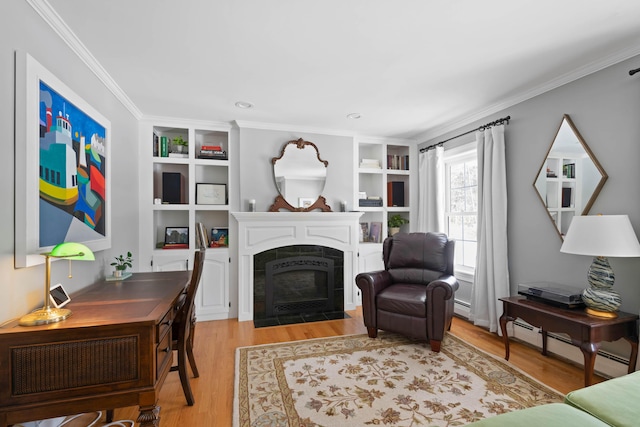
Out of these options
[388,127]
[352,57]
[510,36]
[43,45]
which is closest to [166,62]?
[43,45]

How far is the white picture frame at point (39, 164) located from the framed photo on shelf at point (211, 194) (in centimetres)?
153

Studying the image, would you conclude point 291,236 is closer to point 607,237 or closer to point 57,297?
point 57,297

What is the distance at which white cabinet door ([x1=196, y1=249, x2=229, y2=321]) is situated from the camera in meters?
3.70

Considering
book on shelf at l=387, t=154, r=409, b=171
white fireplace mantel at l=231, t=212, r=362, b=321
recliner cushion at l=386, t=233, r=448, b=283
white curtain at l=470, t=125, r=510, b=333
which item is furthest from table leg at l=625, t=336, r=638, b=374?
book on shelf at l=387, t=154, r=409, b=171

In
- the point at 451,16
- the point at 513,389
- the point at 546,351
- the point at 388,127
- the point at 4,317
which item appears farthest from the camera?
the point at 388,127

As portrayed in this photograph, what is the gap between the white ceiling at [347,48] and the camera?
176 cm

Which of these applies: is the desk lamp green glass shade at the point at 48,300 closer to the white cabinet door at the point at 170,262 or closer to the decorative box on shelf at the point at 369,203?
the white cabinet door at the point at 170,262

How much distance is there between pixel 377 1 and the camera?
169 cm

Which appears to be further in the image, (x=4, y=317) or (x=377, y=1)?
(x=377, y=1)

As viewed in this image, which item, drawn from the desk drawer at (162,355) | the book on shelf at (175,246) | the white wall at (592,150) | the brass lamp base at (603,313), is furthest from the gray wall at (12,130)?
the white wall at (592,150)

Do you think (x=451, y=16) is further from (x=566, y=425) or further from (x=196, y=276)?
(x=196, y=276)

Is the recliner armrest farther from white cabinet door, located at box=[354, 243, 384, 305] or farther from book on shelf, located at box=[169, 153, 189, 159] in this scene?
book on shelf, located at box=[169, 153, 189, 159]

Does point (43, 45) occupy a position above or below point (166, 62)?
below

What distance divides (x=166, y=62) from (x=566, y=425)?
9.93 ft
